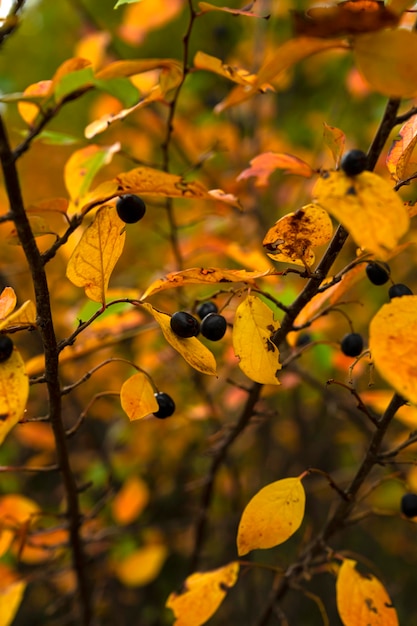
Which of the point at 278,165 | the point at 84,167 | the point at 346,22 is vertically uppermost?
the point at 346,22

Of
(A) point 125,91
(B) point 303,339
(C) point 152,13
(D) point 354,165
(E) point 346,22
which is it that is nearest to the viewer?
(E) point 346,22

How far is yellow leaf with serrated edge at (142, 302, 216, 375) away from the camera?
0.63 m

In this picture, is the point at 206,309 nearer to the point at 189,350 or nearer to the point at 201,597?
the point at 189,350

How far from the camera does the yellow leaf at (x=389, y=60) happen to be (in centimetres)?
44

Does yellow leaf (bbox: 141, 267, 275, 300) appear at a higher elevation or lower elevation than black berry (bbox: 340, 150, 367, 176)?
lower

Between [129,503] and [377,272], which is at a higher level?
[377,272]

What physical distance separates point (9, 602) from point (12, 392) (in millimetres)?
699

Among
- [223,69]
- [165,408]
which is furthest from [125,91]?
[165,408]

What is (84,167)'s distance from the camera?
865 mm

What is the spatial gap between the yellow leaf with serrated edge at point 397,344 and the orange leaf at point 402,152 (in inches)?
7.3

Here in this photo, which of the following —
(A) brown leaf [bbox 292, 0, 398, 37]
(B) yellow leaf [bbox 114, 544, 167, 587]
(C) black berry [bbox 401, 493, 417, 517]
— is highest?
(A) brown leaf [bbox 292, 0, 398, 37]

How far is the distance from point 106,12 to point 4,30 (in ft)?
8.19

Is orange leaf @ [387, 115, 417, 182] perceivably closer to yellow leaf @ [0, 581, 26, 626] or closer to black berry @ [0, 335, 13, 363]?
black berry @ [0, 335, 13, 363]

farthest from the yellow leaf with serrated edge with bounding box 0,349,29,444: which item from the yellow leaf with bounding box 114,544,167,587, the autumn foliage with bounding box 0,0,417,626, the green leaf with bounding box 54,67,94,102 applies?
the yellow leaf with bounding box 114,544,167,587
